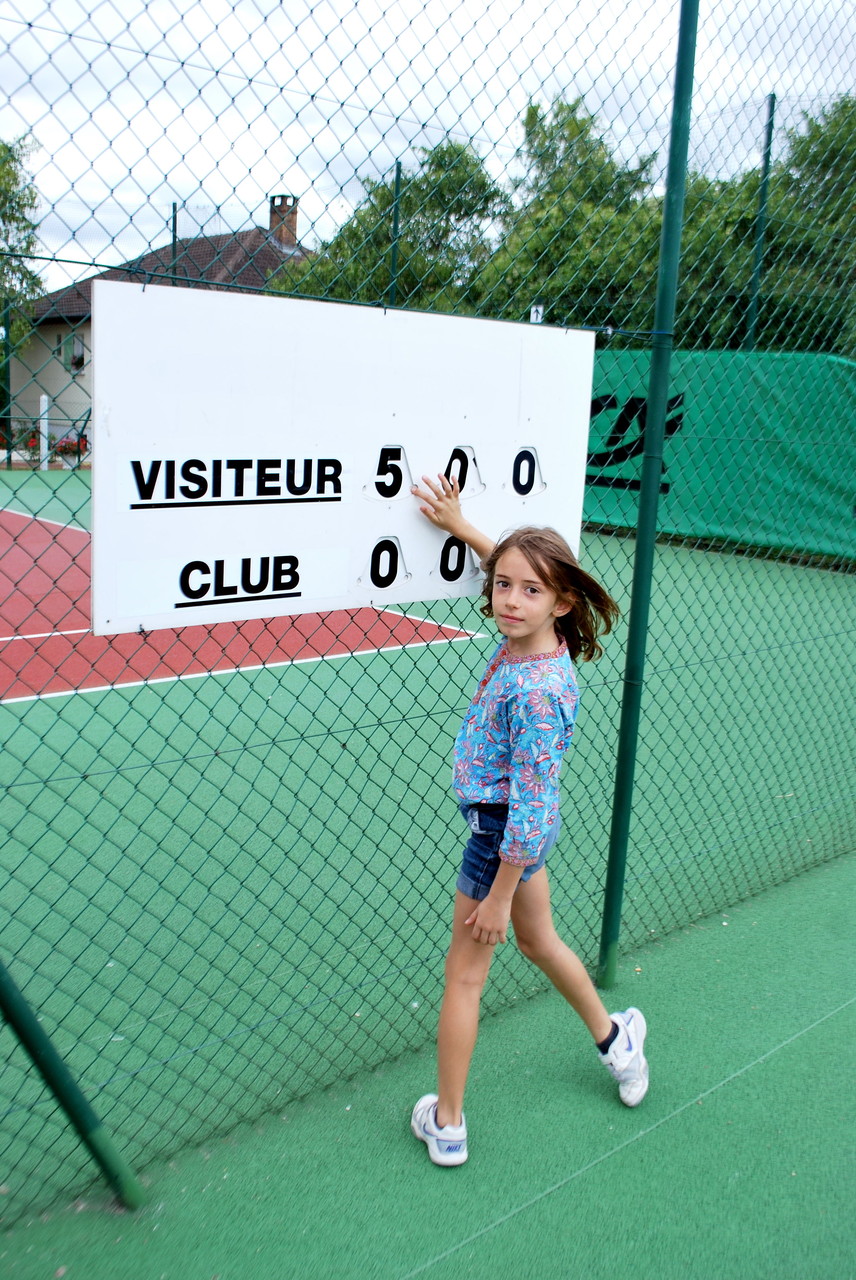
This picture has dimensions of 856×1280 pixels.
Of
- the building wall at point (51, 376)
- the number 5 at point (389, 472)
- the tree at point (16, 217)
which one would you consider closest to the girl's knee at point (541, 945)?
the number 5 at point (389, 472)

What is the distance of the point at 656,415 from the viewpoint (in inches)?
115

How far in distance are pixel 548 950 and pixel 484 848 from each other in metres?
0.36

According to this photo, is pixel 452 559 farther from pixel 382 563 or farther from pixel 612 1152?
pixel 612 1152

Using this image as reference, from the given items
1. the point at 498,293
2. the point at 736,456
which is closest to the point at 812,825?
the point at 498,293

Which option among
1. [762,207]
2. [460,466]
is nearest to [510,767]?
[460,466]

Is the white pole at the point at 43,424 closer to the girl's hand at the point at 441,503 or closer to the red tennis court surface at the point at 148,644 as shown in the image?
the girl's hand at the point at 441,503

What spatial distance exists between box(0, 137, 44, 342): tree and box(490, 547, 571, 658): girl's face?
113 cm

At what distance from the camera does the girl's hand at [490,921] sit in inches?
91.2

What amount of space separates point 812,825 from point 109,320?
12.1 ft

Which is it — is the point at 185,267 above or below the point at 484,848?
above

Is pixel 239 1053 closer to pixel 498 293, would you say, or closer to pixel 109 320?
pixel 109 320

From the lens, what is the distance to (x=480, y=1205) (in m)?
2.33

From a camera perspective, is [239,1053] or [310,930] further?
[310,930]

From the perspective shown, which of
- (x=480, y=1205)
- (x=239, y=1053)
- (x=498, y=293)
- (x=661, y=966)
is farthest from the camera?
(x=661, y=966)
